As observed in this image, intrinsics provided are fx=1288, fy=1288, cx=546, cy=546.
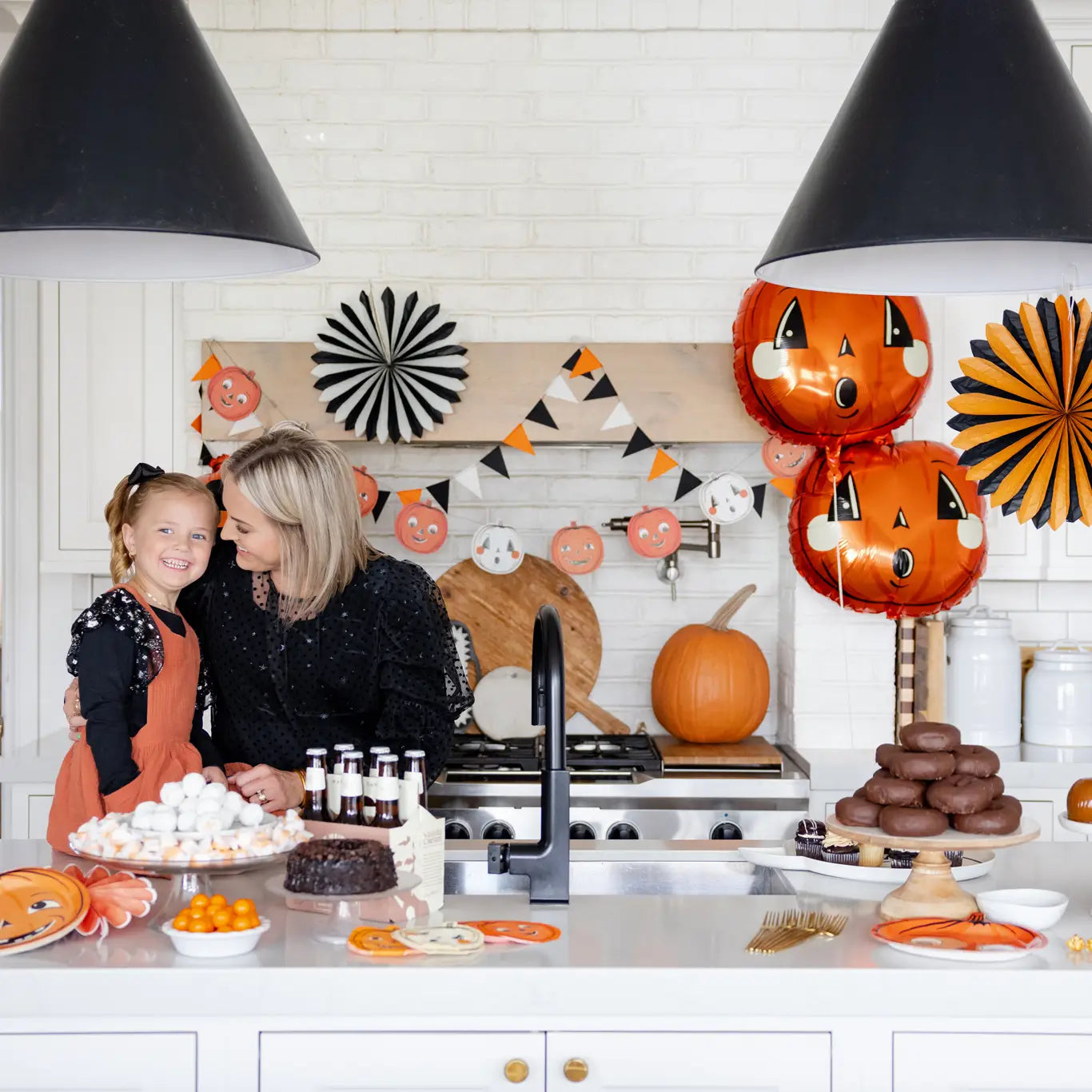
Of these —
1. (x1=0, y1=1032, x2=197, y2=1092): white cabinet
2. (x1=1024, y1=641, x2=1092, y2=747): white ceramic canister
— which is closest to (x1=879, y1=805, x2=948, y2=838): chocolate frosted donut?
(x1=0, y1=1032, x2=197, y2=1092): white cabinet

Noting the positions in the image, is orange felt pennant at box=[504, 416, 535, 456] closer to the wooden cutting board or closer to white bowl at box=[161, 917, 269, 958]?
the wooden cutting board

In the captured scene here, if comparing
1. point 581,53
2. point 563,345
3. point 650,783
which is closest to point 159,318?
point 563,345

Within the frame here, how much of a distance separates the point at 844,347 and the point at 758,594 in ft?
3.62

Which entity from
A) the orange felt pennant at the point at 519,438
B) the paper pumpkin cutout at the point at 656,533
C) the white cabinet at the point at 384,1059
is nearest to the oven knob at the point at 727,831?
the paper pumpkin cutout at the point at 656,533

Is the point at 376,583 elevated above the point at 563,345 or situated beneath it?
situated beneath

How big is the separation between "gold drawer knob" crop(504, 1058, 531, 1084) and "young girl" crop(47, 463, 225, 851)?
A: 0.94 meters

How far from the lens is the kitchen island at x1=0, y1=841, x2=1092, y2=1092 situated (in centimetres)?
173

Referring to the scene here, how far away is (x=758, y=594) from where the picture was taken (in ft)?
13.5

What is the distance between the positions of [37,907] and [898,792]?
1.27m

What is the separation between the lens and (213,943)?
176 centimetres

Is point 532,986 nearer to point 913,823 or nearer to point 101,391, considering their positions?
point 913,823

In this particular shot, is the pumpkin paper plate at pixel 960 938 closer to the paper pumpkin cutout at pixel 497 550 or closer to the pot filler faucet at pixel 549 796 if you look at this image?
the pot filler faucet at pixel 549 796

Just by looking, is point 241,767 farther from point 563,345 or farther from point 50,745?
point 563,345

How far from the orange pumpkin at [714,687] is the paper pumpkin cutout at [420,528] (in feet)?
2.57
